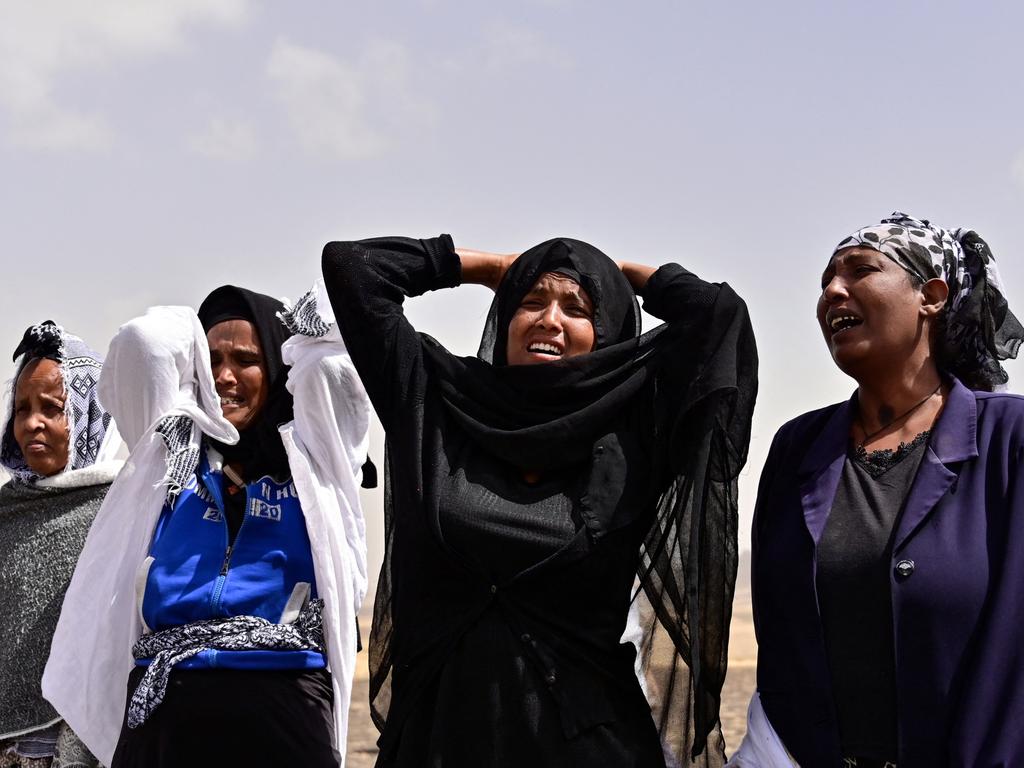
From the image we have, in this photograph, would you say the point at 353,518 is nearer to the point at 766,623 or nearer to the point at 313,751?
the point at 313,751

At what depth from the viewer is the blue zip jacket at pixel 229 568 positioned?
4.67m

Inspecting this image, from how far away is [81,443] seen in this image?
5855 mm

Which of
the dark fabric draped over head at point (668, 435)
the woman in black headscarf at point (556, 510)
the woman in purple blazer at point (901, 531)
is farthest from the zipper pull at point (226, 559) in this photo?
the woman in purple blazer at point (901, 531)

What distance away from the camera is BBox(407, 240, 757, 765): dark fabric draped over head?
4.09 m

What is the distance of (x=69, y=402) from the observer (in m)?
5.82

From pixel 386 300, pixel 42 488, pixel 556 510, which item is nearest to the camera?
pixel 556 510

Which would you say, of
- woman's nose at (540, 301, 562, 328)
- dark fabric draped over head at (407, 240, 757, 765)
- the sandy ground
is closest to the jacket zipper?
dark fabric draped over head at (407, 240, 757, 765)

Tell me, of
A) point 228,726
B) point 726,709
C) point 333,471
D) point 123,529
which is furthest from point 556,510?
point 726,709

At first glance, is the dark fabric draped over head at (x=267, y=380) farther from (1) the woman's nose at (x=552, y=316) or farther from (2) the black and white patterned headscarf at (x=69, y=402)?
(1) the woman's nose at (x=552, y=316)

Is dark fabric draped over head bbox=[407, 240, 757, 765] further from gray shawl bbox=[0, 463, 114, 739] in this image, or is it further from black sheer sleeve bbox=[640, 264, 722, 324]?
gray shawl bbox=[0, 463, 114, 739]

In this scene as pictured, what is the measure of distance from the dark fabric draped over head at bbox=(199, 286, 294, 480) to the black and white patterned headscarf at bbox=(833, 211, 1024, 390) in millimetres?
2003

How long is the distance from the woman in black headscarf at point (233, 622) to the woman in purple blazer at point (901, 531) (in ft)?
4.83

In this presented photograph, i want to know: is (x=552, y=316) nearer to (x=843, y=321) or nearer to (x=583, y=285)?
(x=583, y=285)

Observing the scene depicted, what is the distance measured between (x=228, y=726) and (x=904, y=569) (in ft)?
7.06
